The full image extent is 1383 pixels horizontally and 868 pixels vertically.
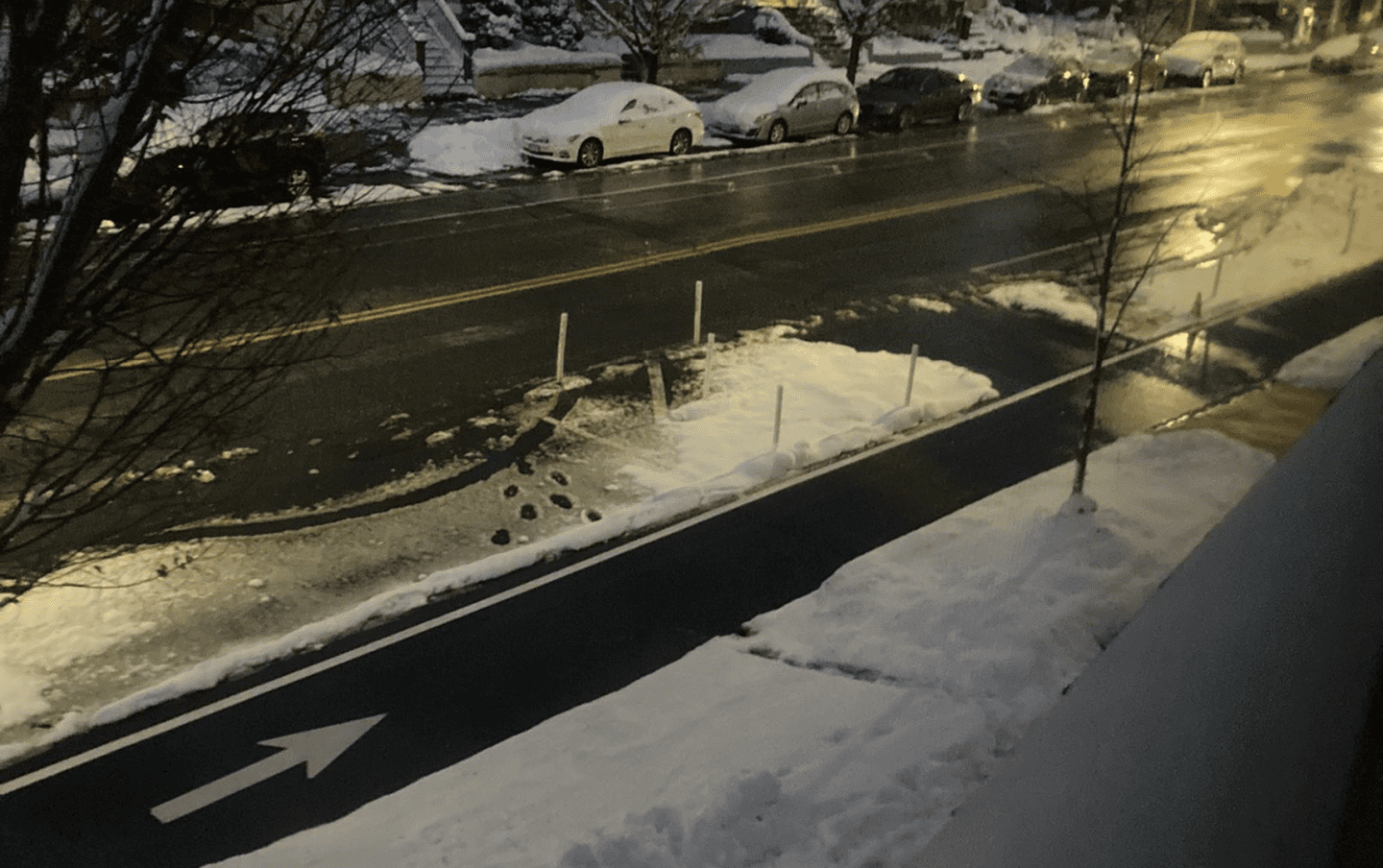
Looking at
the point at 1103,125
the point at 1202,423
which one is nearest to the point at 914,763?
the point at 1202,423

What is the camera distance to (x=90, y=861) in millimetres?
6609

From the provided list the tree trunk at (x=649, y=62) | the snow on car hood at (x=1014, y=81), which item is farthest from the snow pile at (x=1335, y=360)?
the snow on car hood at (x=1014, y=81)

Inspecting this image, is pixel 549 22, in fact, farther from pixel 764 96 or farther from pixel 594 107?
pixel 594 107

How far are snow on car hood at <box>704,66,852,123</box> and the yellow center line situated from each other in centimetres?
703

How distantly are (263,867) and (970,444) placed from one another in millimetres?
8811

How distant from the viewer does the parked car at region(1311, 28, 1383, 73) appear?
51.4 meters

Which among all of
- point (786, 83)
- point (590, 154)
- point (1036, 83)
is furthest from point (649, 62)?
point (1036, 83)

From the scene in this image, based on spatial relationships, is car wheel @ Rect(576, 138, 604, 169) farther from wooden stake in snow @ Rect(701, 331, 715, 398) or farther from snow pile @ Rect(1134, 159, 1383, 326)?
wooden stake in snow @ Rect(701, 331, 715, 398)

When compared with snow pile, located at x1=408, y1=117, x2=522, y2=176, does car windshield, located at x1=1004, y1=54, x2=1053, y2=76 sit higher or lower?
higher

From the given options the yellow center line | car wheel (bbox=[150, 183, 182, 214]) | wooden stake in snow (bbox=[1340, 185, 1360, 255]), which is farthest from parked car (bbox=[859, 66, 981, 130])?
car wheel (bbox=[150, 183, 182, 214])

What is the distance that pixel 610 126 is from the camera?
85.2 feet

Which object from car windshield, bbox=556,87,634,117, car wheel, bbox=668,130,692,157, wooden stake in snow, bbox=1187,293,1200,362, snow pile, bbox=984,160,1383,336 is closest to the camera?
wooden stake in snow, bbox=1187,293,1200,362

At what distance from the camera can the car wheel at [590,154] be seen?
2561 cm

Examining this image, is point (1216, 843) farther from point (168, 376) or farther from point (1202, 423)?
point (1202, 423)
